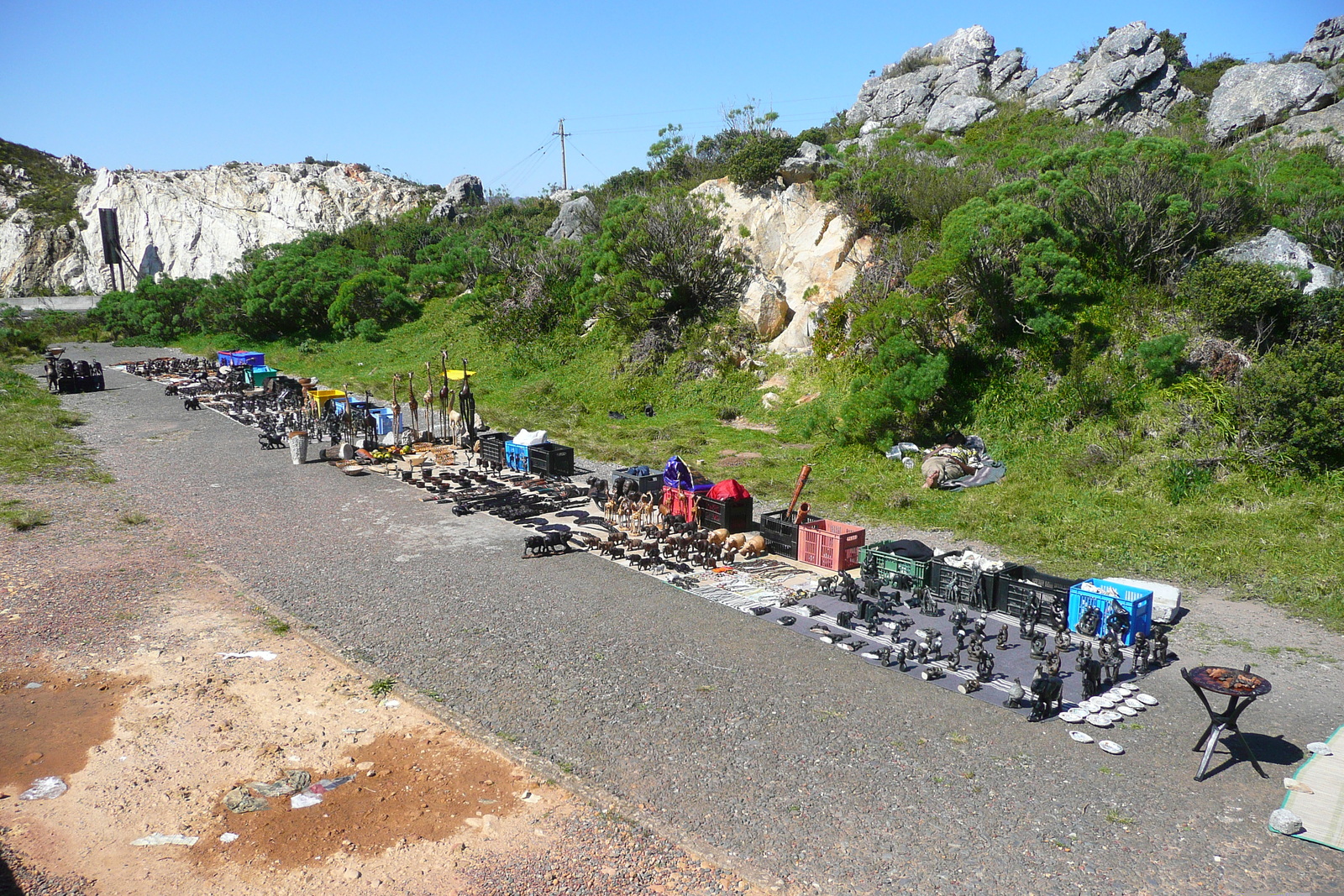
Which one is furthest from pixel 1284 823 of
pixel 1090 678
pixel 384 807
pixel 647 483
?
pixel 647 483

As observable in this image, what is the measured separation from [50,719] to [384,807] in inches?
182

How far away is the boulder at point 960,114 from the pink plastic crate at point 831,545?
113 ft

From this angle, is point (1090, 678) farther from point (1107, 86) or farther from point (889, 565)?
point (1107, 86)

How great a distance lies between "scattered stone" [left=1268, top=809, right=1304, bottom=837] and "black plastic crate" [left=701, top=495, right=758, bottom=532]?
9.98 m

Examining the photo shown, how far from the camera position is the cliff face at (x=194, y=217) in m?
73.1

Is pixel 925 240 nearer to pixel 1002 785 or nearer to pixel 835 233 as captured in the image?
pixel 835 233

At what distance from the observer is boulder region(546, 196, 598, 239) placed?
157 ft

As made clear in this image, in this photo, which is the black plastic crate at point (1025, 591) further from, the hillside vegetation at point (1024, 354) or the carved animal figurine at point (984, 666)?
the carved animal figurine at point (984, 666)

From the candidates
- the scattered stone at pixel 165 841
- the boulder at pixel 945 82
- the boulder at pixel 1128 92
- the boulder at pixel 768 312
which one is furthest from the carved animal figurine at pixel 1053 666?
the boulder at pixel 945 82

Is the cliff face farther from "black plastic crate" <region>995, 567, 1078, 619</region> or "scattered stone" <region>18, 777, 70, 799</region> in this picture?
"scattered stone" <region>18, 777, 70, 799</region>

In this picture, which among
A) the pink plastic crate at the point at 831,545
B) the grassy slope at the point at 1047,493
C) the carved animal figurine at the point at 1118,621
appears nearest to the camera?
the carved animal figurine at the point at 1118,621

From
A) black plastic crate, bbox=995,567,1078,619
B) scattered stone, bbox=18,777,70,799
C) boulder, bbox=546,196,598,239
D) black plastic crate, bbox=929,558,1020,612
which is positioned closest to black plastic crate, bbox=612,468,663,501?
black plastic crate, bbox=929,558,1020,612

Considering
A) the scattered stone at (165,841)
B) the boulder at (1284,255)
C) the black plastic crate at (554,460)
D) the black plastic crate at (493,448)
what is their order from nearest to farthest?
1. the scattered stone at (165,841)
2. the boulder at (1284,255)
3. the black plastic crate at (554,460)
4. the black plastic crate at (493,448)

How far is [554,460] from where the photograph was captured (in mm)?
21016
